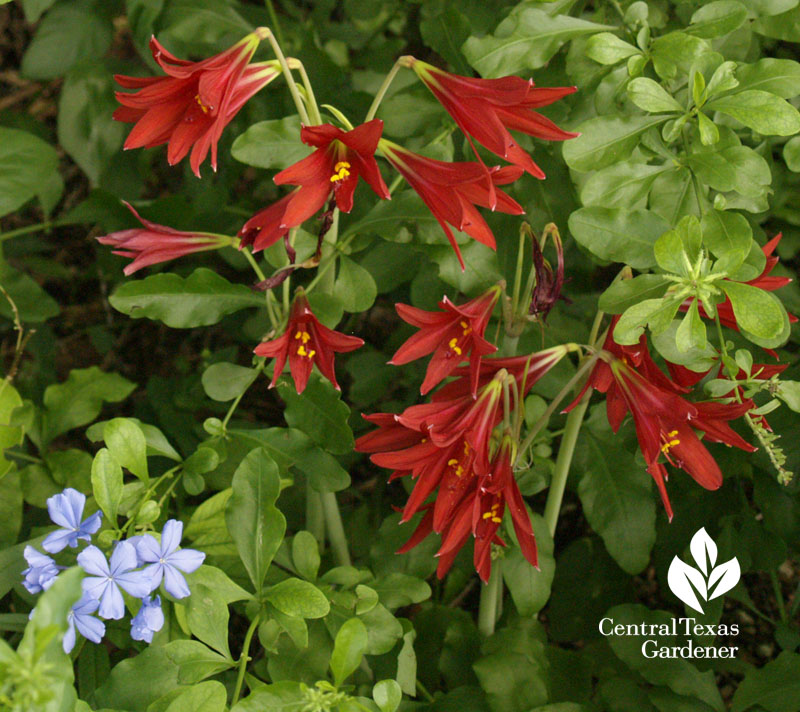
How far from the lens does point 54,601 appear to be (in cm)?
60

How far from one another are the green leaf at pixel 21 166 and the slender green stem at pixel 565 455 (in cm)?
96

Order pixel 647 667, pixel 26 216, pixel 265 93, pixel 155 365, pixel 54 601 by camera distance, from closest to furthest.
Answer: pixel 54 601, pixel 647 667, pixel 265 93, pixel 155 365, pixel 26 216

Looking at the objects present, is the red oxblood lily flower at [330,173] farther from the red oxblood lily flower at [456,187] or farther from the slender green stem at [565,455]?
the slender green stem at [565,455]

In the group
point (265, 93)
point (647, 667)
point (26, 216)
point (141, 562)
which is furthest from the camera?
point (26, 216)

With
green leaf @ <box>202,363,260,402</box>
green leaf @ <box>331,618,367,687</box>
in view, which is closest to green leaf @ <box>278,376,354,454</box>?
green leaf @ <box>202,363,260,402</box>

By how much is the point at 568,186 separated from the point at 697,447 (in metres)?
0.45

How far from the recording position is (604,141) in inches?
38.8

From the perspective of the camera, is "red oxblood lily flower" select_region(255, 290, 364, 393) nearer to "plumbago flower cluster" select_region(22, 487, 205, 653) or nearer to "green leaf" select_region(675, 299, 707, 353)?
"plumbago flower cluster" select_region(22, 487, 205, 653)

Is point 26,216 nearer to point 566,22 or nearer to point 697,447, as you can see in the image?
point 566,22

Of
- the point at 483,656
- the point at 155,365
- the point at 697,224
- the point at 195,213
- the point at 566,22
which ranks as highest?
the point at 566,22

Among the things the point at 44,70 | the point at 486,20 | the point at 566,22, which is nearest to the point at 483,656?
the point at 566,22

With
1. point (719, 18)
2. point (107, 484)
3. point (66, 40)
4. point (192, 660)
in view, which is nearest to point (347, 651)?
point (192, 660)

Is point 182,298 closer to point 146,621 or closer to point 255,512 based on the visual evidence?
point 255,512

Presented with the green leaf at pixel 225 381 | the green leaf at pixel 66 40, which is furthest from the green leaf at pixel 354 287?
the green leaf at pixel 66 40
